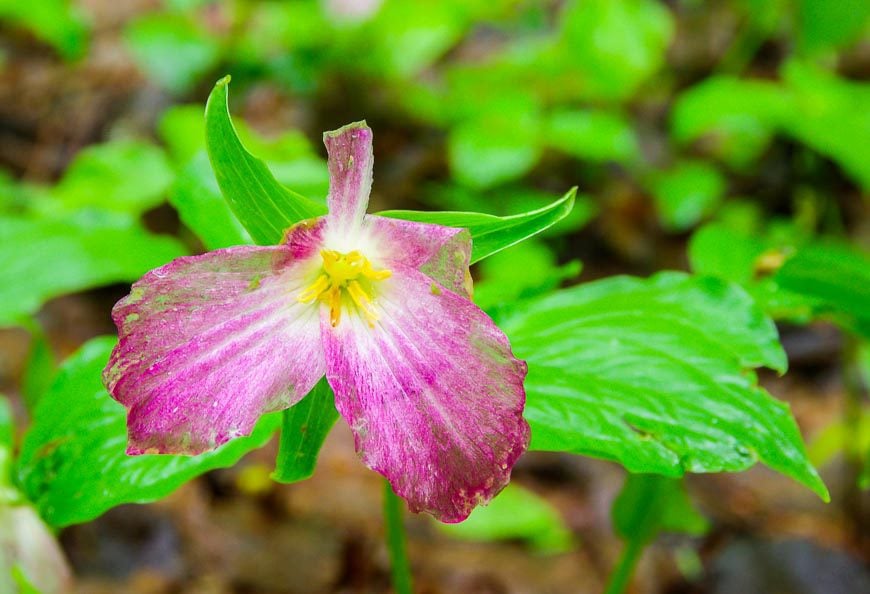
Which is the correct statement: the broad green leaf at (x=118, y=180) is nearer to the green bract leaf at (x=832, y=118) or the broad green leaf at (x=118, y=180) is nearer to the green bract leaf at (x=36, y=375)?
the green bract leaf at (x=36, y=375)

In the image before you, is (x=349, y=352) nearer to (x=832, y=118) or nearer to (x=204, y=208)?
(x=204, y=208)

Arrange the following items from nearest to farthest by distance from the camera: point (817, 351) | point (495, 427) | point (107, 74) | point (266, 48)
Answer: point (495, 427) < point (817, 351) < point (266, 48) < point (107, 74)

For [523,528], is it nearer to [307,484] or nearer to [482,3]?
[307,484]

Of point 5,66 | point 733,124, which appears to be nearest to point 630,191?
point 733,124

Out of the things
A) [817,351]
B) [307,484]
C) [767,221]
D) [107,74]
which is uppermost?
[107,74]

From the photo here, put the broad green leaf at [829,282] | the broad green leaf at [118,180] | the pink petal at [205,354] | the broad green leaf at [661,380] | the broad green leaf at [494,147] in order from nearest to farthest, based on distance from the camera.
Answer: the pink petal at [205,354], the broad green leaf at [661,380], the broad green leaf at [829,282], the broad green leaf at [118,180], the broad green leaf at [494,147]

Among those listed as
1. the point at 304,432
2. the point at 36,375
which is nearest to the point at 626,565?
the point at 304,432

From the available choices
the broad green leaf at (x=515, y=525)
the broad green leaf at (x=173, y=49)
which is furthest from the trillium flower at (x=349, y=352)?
the broad green leaf at (x=173, y=49)
